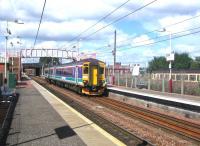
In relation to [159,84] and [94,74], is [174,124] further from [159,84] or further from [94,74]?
[159,84]

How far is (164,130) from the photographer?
54.3 ft

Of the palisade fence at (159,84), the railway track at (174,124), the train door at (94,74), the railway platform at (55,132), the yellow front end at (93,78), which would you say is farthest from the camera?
the train door at (94,74)

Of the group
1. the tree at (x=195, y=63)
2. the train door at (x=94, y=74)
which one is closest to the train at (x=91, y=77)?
the train door at (x=94, y=74)

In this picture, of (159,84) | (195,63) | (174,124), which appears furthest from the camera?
(195,63)

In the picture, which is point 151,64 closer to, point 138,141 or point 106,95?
point 106,95

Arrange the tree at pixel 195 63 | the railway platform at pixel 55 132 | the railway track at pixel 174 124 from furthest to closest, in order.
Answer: the tree at pixel 195 63 → the railway track at pixel 174 124 → the railway platform at pixel 55 132

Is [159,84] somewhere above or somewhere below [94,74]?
below

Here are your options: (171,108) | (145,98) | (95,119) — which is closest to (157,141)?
(95,119)

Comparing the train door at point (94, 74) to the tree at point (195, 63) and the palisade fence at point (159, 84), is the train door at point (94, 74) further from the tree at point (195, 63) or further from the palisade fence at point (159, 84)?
the tree at point (195, 63)

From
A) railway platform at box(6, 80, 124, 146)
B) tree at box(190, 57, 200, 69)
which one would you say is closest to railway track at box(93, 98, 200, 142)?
railway platform at box(6, 80, 124, 146)

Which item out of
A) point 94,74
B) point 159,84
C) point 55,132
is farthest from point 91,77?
point 55,132

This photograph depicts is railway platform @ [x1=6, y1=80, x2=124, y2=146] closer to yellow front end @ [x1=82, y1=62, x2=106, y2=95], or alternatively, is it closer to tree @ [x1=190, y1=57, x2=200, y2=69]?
yellow front end @ [x1=82, y1=62, x2=106, y2=95]

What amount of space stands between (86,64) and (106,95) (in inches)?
161

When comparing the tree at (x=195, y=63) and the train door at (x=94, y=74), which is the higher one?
the tree at (x=195, y=63)
